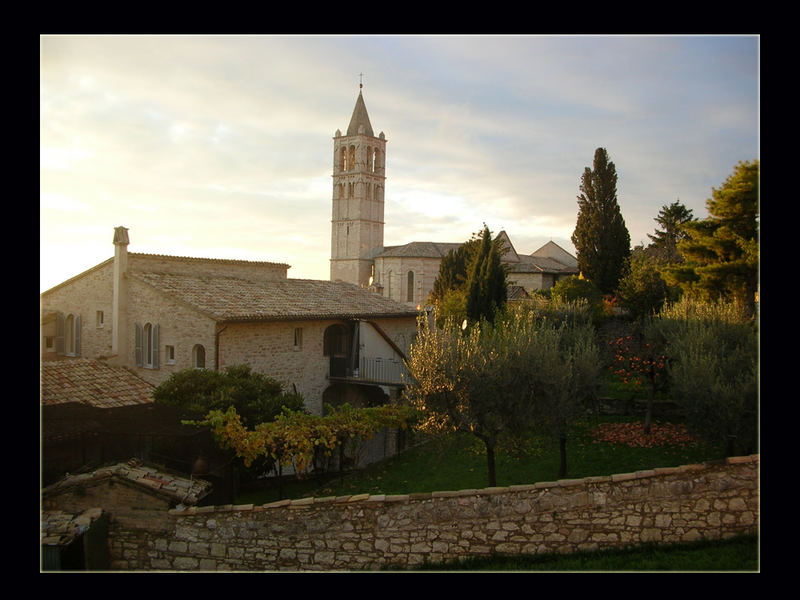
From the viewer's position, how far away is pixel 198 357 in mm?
14398

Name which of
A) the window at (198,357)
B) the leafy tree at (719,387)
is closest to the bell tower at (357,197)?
the window at (198,357)

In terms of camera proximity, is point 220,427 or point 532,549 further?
point 220,427

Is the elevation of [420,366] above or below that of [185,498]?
above

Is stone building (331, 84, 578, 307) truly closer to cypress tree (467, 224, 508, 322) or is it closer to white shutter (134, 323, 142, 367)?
cypress tree (467, 224, 508, 322)

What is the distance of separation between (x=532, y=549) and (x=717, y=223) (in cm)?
1167

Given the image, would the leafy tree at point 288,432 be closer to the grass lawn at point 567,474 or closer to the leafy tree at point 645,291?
the grass lawn at point 567,474

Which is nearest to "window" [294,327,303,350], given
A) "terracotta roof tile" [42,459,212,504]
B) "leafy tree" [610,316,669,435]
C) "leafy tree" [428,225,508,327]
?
"terracotta roof tile" [42,459,212,504]

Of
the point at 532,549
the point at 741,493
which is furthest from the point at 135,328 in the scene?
the point at 741,493

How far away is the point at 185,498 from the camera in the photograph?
8219mm

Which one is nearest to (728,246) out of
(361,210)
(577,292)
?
(577,292)

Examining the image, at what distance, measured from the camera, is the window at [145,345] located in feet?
48.6

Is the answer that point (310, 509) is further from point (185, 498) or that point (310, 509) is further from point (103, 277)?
point (103, 277)

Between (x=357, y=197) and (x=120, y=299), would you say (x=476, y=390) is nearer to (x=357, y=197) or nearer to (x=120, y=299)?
(x=120, y=299)

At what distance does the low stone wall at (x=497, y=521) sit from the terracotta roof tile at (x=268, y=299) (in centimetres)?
714
